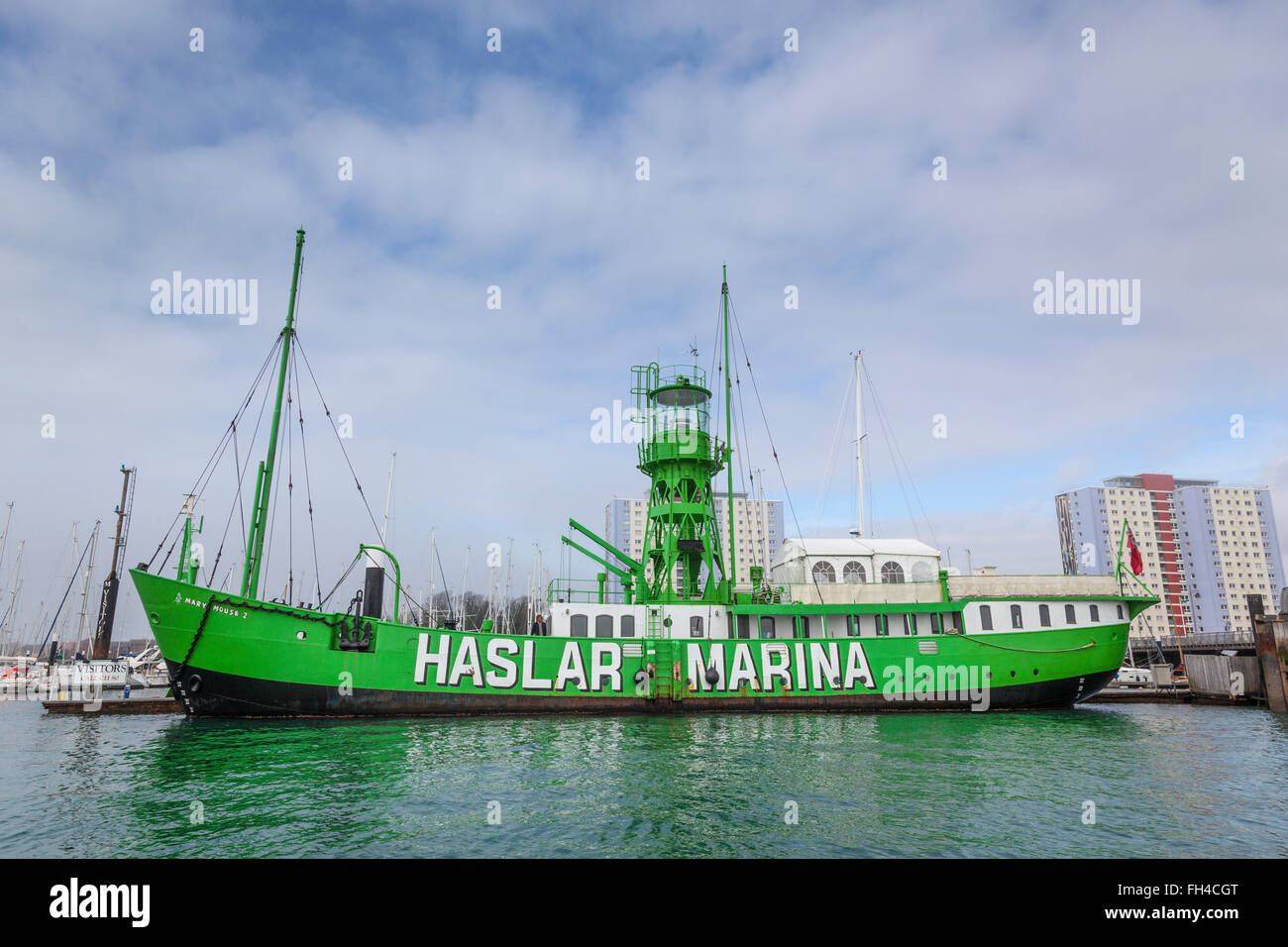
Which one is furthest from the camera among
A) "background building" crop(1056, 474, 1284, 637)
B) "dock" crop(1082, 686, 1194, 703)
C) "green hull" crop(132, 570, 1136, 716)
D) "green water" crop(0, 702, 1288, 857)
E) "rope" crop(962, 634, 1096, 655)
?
"background building" crop(1056, 474, 1284, 637)

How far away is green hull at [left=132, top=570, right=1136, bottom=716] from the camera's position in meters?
23.3

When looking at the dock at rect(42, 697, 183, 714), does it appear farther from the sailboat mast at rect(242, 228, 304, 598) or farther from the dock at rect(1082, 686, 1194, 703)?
the dock at rect(1082, 686, 1194, 703)

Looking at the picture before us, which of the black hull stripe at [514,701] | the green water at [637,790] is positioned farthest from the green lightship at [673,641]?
the green water at [637,790]

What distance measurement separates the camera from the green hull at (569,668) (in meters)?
23.3

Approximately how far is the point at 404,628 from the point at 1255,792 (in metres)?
24.0

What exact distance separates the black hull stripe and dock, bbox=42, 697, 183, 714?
30.5ft

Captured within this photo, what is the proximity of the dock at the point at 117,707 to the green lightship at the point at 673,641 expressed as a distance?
9.29 metres

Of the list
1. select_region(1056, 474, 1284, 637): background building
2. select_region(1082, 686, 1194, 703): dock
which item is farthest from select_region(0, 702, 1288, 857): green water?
select_region(1056, 474, 1284, 637): background building

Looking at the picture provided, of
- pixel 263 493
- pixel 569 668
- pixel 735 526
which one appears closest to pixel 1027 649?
pixel 569 668

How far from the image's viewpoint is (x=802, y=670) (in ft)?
89.7

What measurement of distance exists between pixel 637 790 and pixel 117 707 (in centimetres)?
2935

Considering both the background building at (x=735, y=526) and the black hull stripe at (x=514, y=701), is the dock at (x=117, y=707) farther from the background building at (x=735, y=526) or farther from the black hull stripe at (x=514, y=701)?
the background building at (x=735, y=526)
